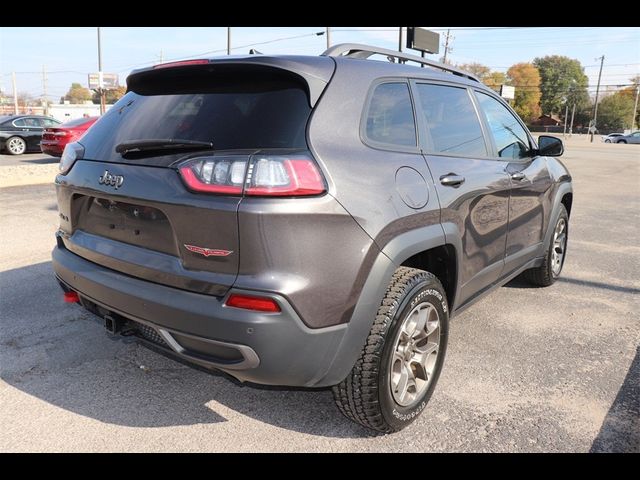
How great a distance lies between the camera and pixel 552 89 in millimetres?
96875

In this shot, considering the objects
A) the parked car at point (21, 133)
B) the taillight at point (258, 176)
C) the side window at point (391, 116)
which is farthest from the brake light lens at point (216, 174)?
the parked car at point (21, 133)

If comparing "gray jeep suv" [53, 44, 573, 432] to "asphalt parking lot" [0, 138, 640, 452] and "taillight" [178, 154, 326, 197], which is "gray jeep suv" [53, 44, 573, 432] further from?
"asphalt parking lot" [0, 138, 640, 452]

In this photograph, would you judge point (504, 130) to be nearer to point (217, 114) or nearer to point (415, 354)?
point (415, 354)

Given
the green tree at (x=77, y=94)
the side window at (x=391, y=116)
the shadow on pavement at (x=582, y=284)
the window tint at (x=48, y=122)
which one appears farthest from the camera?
the green tree at (x=77, y=94)

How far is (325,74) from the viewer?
90.1 inches

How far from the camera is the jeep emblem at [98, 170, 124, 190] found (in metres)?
2.33

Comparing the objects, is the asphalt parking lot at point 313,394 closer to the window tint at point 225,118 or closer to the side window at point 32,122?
the window tint at point 225,118

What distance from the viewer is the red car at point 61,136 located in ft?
44.8

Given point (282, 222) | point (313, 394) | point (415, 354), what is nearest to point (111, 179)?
point (282, 222)

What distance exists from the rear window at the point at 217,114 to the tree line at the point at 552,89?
94118 millimetres

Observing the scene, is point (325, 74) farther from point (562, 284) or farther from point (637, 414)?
point (562, 284)

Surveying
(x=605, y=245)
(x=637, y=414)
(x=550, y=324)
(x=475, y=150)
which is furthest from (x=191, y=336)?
(x=605, y=245)
